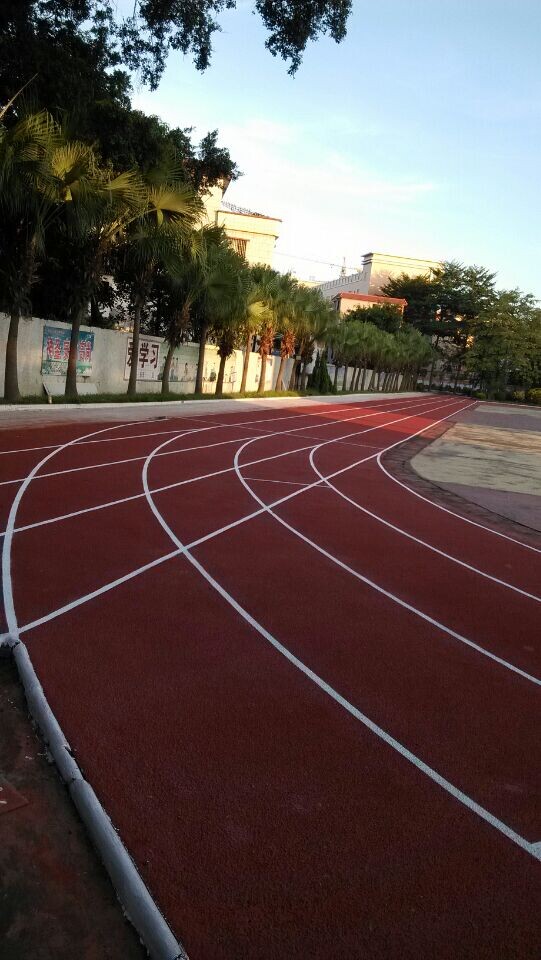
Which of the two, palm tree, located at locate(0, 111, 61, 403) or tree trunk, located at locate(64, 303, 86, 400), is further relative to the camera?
tree trunk, located at locate(64, 303, 86, 400)

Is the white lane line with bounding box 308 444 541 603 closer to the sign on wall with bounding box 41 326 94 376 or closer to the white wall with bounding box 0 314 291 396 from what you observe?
the white wall with bounding box 0 314 291 396

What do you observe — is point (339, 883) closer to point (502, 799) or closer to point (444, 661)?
point (502, 799)

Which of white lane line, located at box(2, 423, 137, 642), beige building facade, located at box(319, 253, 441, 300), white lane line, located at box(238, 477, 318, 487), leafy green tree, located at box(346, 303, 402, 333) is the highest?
beige building facade, located at box(319, 253, 441, 300)

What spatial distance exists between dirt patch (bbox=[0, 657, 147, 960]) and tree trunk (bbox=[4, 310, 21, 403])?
1684 centimetres

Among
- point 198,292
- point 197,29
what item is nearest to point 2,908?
point 197,29

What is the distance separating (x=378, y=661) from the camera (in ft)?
16.8

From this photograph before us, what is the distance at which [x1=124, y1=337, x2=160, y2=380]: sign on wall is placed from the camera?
2677cm

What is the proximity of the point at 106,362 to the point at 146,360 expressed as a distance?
3.35m

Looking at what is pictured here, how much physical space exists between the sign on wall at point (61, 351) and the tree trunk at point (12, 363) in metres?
2.44

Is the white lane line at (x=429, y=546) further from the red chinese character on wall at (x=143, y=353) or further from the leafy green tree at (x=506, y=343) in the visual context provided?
the leafy green tree at (x=506, y=343)

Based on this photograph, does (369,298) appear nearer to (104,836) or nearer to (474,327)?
(474,327)

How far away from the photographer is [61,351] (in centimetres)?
2230

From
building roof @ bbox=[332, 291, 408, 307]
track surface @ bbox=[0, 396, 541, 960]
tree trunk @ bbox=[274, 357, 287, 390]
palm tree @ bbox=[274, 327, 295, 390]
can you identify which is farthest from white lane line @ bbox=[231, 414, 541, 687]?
building roof @ bbox=[332, 291, 408, 307]

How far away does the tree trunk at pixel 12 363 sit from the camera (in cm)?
1866
